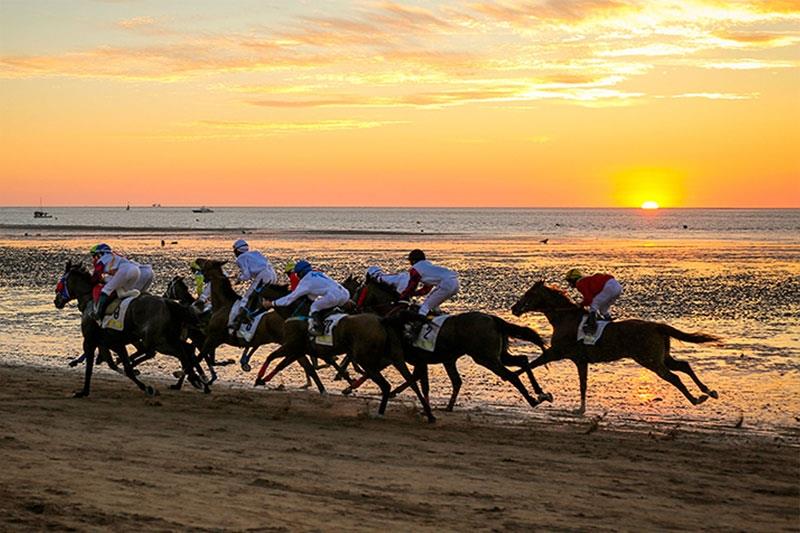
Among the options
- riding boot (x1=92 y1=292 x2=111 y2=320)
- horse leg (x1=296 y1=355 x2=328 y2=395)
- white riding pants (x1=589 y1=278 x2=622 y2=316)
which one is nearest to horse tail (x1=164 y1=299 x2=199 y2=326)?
riding boot (x1=92 y1=292 x2=111 y2=320)

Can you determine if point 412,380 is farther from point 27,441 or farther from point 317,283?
point 27,441

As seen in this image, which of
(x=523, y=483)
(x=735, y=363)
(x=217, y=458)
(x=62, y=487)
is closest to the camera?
(x=62, y=487)

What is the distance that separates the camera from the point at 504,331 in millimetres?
15281

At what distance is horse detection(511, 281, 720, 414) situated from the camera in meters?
15.8

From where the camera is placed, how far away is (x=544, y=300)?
55.8 ft

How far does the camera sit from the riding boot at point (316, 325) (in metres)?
15.9

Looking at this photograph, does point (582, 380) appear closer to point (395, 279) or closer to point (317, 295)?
point (395, 279)

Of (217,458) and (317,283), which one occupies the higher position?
(317,283)

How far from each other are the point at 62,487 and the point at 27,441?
2.64 meters

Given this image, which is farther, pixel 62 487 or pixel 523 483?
pixel 523 483

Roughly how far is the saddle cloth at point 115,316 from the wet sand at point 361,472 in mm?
1350

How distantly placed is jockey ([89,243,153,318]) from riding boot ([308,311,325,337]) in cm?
285

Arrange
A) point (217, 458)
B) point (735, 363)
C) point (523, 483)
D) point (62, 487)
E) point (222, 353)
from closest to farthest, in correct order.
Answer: point (62, 487)
point (523, 483)
point (217, 458)
point (735, 363)
point (222, 353)

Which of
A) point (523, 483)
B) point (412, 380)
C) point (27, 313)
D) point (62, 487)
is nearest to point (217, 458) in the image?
point (62, 487)
